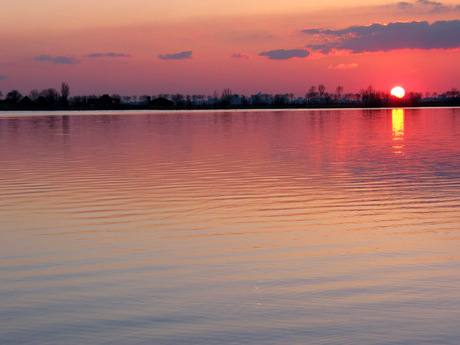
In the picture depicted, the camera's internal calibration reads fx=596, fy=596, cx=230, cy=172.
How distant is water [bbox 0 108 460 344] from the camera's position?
5.68m

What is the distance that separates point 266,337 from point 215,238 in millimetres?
4022

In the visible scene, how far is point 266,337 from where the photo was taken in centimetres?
539

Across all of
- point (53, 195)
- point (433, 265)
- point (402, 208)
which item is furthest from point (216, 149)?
point (433, 265)

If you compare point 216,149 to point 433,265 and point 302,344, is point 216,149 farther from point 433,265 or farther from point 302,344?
point 302,344

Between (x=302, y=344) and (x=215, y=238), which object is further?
(x=215, y=238)

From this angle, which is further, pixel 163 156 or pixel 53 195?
pixel 163 156

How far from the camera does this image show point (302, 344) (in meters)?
5.23

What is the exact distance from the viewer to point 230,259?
8.09 m

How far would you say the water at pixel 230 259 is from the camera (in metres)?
5.68

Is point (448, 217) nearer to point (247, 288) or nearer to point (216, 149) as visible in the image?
point (247, 288)

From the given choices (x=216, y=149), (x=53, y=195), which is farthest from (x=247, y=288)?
(x=216, y=149)

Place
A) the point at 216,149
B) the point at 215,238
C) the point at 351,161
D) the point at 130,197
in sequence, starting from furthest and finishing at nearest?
1. the point at 216,149
2. the point at 351,161
3. the point at 130,197
4. the point at 215,238

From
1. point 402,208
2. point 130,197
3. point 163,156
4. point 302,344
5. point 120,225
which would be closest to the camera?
point 302,344

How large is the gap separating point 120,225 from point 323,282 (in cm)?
459
